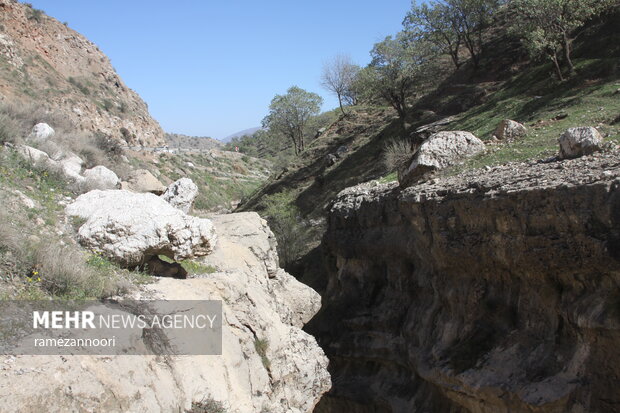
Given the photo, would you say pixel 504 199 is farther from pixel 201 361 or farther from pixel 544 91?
pixel 544 91

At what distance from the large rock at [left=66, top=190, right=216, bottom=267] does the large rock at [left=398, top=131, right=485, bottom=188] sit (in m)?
7.39

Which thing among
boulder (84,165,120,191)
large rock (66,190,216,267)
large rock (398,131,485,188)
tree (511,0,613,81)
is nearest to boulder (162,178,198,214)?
boulder (84,165,120,191)

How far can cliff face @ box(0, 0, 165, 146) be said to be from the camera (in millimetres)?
38469

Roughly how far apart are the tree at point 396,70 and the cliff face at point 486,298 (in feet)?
55.9

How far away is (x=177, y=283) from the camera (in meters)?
9.16

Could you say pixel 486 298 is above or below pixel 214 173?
below

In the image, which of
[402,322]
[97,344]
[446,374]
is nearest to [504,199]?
[446,374]

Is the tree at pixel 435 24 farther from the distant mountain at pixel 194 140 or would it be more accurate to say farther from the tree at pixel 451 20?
the distant mountain at pixel 194 140

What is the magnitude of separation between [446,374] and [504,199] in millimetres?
4216

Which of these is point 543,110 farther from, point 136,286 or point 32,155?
point 32,155

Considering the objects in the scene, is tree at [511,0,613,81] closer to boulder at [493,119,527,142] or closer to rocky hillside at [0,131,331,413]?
boulder at [493,119,527,142]

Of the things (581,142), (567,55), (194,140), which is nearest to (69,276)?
(581,142)

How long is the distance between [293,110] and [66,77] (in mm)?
21338

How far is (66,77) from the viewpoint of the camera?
47125 millimetres
